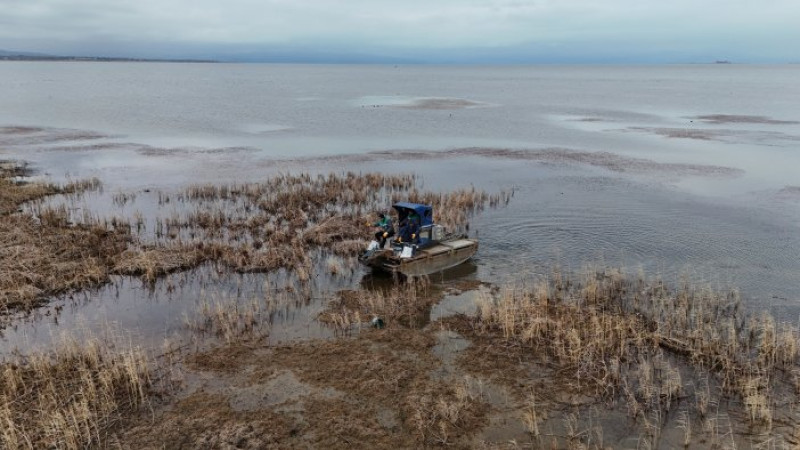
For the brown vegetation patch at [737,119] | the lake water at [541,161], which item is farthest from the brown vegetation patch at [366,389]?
the brown vegetation patch at [737,119]

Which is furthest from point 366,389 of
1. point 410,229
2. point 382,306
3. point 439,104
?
point 439,104

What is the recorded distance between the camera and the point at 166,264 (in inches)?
Answer: 721

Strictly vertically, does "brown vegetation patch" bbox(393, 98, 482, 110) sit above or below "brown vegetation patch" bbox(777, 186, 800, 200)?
above

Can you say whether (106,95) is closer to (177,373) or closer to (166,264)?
(166,264)

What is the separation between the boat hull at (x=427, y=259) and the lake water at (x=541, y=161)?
972 millimetres

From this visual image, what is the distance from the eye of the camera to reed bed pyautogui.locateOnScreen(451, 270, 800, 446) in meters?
10.7

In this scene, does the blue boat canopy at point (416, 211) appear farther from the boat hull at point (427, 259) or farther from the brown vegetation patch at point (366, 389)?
the brown vegetation patch at point (366, 389)

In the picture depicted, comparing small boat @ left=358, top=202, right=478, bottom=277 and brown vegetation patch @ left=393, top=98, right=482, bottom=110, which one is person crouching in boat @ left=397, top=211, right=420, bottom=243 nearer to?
small boat @ left=358, top=202, right=478, bottom=277

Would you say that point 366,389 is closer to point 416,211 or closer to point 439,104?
point 416,211

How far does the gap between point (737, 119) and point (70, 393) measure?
228 feet

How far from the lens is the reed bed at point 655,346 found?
35.1 feet

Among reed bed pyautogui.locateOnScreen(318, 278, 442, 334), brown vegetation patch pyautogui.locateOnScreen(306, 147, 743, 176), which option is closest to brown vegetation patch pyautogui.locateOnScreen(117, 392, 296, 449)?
reed bed pyautogui.locateOnScreen(318, 278, 442, 334)

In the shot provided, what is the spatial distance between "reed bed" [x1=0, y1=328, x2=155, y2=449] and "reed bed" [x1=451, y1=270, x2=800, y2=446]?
26.3ft

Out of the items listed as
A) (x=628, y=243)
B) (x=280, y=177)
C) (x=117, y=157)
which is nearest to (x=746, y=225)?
(x=628, y=243)
